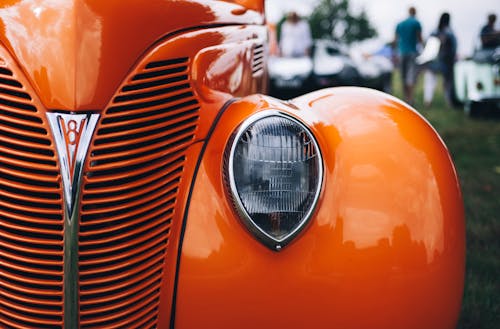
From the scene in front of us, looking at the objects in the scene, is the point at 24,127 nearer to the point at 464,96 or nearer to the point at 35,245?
the point at 35,245

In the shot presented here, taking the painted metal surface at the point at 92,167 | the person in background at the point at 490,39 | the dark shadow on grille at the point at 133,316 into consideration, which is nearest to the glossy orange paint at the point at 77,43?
the painted metal surface at the point at 92,167

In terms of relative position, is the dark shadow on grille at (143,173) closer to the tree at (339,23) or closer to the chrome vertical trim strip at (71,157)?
the chrome vertical trim strip at (71,157)

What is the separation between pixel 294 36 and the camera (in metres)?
8.34

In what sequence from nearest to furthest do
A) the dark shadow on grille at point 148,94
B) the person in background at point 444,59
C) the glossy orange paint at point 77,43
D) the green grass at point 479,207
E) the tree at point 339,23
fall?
the glossy orange paint at point 77,43 < the dark shadow on grille at point 148,94 < the green grass at point 479,207 < the person in background at point 444,59 < the tree at point 339,23

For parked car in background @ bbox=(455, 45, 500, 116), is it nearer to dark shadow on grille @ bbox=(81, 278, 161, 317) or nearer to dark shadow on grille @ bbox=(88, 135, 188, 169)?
dark shadow on grille @ bbox=(88, 135, 188, 169)

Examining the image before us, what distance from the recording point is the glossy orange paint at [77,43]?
1.36 metres

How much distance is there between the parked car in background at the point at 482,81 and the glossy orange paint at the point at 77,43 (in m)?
8.04

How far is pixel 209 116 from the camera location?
5.38ft

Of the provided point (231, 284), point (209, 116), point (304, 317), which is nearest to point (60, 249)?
point (231, 284)

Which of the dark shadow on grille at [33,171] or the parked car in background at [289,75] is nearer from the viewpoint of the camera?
the dark shadow on grille at [33,171]

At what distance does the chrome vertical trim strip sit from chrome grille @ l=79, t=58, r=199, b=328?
30mm

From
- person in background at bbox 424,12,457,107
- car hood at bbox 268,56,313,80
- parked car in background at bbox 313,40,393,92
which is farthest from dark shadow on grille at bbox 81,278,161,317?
person in background at bbox 424,12,457,107

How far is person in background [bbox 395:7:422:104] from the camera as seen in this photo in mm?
9672

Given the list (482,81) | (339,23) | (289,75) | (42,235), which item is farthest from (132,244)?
(339,23)
